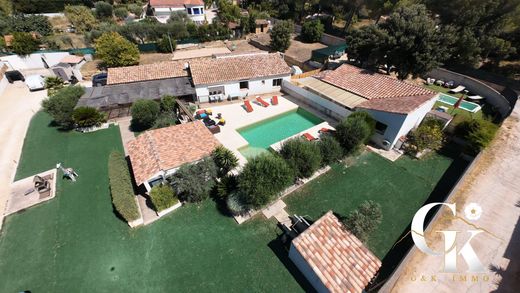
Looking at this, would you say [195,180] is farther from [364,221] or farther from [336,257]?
[364,221]

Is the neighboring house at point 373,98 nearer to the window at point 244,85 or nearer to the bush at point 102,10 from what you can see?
the window at point 244,85

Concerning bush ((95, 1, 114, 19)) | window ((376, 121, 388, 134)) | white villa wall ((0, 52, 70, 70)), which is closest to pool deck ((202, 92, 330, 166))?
window ((376, 121, 388, 134))

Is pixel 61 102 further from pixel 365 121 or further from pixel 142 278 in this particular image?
pixel 365 121

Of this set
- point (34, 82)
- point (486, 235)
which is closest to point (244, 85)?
point (486, 235)

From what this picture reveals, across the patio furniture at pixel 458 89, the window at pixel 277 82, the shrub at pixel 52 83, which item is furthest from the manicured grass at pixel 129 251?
the patio furniture at pixel 458 89

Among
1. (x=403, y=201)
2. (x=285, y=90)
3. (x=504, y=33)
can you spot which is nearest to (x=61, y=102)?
(x=285, y=90)

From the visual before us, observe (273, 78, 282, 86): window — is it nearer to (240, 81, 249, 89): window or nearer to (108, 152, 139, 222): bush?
(240, 81, 249, 89): window

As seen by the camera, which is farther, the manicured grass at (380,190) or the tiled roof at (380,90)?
the tiled roof at (380,90)
